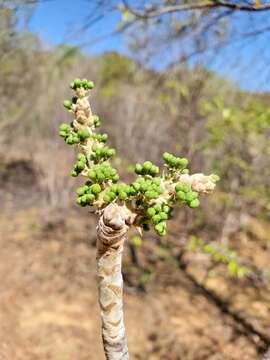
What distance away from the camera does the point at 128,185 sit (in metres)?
1.28

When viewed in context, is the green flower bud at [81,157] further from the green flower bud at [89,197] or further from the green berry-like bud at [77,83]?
the green berry-like bud at [77,83]

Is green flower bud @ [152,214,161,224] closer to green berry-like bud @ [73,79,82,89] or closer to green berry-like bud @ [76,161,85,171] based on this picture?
green berry-like bud @ [76,161,85,171]

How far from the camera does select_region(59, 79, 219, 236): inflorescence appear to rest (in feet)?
3.96

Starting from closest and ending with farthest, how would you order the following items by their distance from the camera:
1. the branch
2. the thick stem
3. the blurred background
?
the thick stem
the branch
the blurred background

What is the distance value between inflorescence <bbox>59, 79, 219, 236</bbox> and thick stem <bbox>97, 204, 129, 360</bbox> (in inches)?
3.0

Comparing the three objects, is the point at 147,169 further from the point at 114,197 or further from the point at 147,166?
the point at 114,197

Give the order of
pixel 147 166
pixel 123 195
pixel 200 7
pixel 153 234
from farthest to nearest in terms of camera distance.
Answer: pixel 153 234, pixel 200 7, pixel 147 166, pixel 123 195

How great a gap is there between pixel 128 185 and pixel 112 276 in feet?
0.99

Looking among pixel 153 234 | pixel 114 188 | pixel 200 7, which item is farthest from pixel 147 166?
pixel 153 234

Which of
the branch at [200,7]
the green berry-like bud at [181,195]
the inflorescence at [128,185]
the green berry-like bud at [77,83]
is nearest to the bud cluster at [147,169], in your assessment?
→ the inflorescence at [128,185]

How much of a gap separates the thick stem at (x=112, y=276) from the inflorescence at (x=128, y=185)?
0.08 metres

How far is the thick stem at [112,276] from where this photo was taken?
1.16 meters

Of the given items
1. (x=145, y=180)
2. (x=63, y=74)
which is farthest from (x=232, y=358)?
(x=63, y=74)

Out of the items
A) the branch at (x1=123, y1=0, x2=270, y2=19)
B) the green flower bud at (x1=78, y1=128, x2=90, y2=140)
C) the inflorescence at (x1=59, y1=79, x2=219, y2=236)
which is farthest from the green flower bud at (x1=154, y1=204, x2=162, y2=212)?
the branch at (x1=123, y1=0, x2=270, y2=19)
